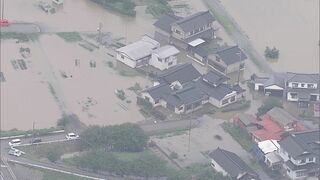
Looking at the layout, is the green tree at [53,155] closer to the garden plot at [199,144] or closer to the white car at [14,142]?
the white car at [14,142]

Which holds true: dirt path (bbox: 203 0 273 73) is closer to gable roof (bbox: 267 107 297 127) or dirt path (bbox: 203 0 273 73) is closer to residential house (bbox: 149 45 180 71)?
residential house (bbox: 149 45 180 71)

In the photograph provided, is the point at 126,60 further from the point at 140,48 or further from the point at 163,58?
the point at 163,58

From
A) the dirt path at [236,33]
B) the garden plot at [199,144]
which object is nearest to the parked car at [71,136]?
the garden plot at [199,144]

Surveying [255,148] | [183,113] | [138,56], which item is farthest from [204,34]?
[255,148]

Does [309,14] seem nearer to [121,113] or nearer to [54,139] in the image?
[121,113]

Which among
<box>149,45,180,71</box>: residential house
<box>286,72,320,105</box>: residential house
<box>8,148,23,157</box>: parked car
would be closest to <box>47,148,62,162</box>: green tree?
<box>8,148,23,157</box>: parked car
